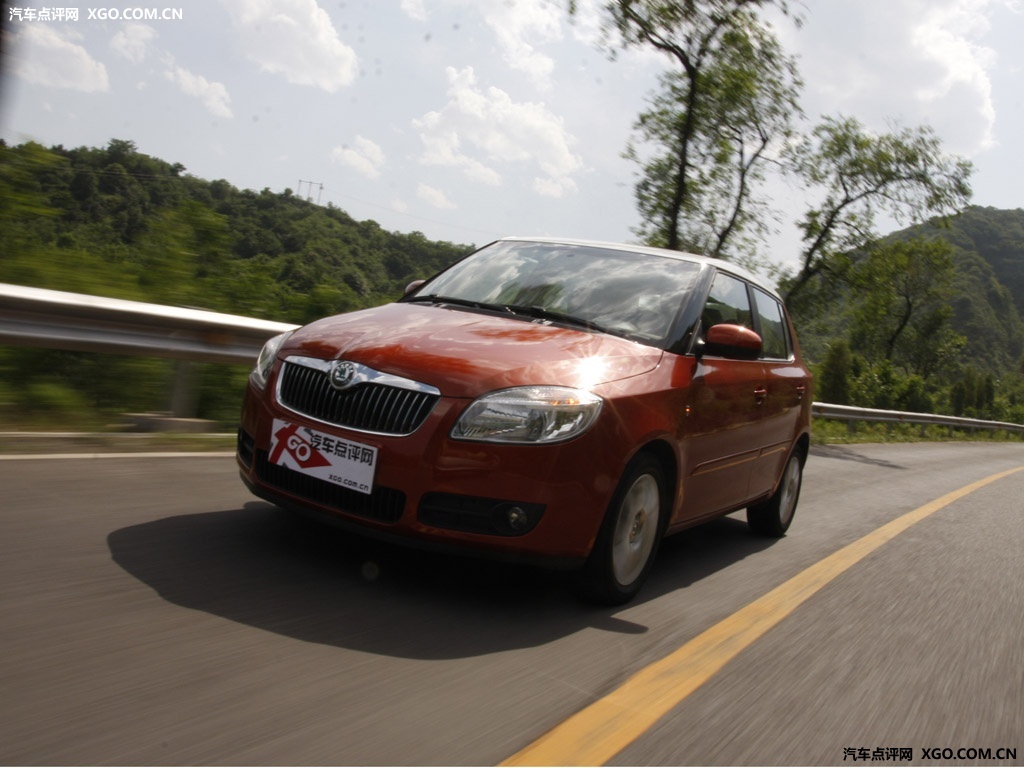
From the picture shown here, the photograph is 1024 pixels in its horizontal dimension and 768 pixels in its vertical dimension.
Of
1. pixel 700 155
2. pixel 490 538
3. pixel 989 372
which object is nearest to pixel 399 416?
pixel 490 538

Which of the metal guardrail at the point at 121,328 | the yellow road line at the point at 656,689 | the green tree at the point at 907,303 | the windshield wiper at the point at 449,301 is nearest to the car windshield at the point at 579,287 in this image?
the windshield wiper at the point at 449,301

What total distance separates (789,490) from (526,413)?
3.72 metres

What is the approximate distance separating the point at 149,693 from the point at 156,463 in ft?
11.7

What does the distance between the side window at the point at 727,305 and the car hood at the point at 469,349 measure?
718 mm

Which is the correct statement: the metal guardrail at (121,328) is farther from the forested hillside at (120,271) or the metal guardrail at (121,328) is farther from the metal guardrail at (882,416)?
the metal guardrail at (882,416)

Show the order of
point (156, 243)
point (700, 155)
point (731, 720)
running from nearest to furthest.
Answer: point (731, 720) → point (156, 243) → point (700, 155)

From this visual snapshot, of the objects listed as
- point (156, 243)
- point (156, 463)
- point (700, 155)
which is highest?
point (700, 155)

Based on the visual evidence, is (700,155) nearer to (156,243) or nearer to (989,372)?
(156,243)

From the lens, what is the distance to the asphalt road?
9.06ft

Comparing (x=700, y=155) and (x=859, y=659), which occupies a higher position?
(x=700, y=155)

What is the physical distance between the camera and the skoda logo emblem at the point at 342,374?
4074mm

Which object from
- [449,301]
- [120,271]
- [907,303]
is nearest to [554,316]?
[449,301]

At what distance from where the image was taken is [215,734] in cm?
265

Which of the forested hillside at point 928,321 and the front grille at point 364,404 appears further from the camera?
the forested hillside at point 928,321
